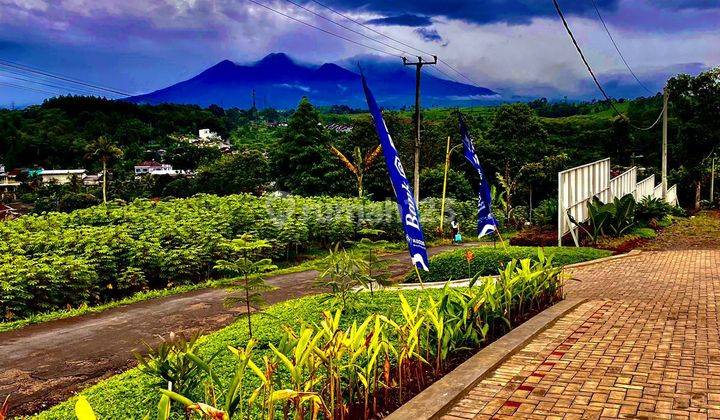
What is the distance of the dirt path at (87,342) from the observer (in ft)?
21.6

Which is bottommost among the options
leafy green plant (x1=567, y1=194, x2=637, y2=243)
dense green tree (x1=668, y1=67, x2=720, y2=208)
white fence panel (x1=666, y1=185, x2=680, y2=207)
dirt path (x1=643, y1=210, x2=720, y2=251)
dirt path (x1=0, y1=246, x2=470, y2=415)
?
dirt path (x1=0, y1=246, x2=470, y2=415)

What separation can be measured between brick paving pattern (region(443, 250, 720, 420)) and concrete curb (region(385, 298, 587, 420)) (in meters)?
0.07

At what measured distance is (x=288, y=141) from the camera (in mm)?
39812

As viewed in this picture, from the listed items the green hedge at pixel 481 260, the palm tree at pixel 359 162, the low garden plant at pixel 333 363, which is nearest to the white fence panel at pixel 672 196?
the palm tree at pixel 359 162

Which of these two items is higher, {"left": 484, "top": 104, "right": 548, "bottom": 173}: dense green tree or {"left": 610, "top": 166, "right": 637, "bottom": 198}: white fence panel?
{"left": 484, "top": 104, "right": 548, "bottom": 173}: dense green tree

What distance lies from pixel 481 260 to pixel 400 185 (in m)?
6.52

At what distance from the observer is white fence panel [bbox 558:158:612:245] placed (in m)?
15.1

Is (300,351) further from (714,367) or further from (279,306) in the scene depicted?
(279,306)

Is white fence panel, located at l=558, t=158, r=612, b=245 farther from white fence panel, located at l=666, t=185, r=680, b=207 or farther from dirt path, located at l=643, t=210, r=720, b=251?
white fence panel, located at l=666, t=185, r=680, b=207

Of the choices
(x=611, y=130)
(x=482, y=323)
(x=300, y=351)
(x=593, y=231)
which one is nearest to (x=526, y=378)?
(x=482, y=323)

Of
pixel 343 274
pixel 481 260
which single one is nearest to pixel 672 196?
pixel 481 260

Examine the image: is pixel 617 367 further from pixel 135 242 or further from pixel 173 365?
pixel 135 242

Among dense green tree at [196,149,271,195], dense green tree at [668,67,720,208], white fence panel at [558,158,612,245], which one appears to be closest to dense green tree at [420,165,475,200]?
dense green tree at [668,67,720,208]

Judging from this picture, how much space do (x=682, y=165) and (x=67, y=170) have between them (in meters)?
70.1
